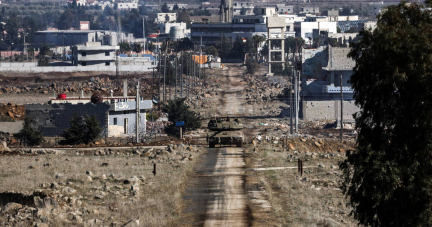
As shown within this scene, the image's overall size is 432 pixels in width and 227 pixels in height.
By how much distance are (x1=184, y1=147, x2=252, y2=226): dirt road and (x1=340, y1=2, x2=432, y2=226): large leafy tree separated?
504 cm

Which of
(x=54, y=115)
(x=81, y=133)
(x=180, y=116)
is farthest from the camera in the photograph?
(x=180, y=116)

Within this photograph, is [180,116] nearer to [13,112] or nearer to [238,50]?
[13,112]

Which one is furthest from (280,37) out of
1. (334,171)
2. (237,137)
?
(334,171)

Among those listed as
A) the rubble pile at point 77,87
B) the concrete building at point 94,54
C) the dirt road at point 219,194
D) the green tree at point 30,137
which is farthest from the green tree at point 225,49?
the dirt road at point 219,194

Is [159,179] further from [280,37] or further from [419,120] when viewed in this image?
[280,37]

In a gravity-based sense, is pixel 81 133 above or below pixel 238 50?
below

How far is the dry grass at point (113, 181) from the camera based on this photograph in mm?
26750

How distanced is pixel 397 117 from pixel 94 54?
133695mm

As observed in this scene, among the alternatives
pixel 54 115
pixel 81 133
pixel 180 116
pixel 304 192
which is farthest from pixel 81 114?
pixel 304 192

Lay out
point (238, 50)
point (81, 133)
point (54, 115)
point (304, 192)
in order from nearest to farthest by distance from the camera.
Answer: point (304, 192)
point (81, 133)
point (54, 115)
point (238, 50)

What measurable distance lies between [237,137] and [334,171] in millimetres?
13608

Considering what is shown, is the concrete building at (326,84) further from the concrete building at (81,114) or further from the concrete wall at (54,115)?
the concrete wall at (54,115)

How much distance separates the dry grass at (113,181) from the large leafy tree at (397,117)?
23.7ft

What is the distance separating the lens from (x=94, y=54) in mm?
151375
